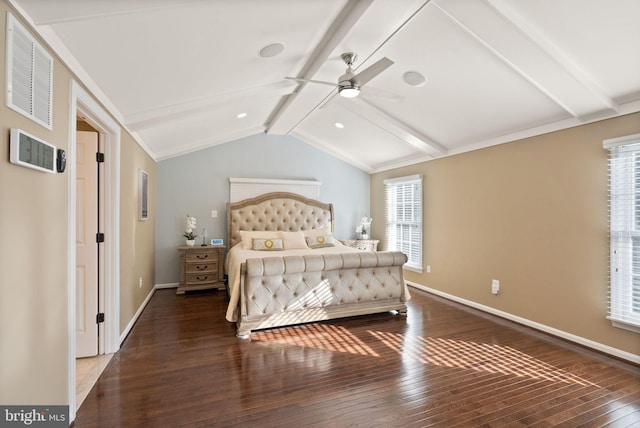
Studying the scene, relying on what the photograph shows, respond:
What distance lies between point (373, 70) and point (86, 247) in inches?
115

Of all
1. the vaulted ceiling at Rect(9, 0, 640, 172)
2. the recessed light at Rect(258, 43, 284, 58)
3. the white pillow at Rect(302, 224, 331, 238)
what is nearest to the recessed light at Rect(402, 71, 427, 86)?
the vaulted ceiling at Rect(9, 0, 640, 172)

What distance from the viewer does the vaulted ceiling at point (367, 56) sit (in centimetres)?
194

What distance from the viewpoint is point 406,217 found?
5.89 meters

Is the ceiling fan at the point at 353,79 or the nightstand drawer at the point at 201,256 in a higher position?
the ceiling fan at the point at 353,79

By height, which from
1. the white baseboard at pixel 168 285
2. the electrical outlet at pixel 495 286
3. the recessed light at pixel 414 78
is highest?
the recessed light at pixel 414 78

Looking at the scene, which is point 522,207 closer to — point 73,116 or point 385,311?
point 385,311

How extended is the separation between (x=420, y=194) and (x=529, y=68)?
9.62 ft

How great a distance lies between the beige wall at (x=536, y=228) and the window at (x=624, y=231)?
8 centimetres

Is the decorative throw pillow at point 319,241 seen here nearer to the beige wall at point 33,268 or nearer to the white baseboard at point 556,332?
the white baseboard at point 556,332

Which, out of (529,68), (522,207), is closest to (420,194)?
(522,207)

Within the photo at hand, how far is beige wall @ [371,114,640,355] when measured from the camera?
304 centimetres

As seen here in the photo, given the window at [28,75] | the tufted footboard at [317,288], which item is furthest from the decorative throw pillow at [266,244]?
the window at [28,75]

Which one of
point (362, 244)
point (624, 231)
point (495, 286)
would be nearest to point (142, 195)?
point (362, 244)

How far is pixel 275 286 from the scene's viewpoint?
138 inches
